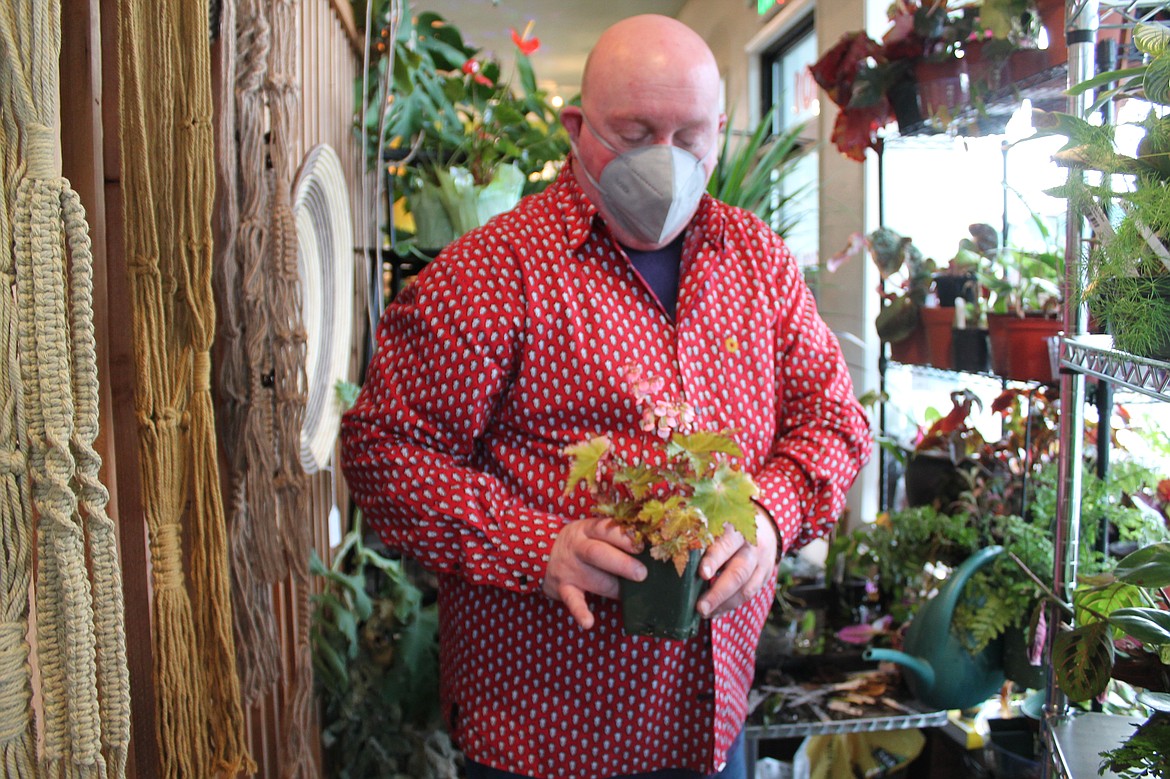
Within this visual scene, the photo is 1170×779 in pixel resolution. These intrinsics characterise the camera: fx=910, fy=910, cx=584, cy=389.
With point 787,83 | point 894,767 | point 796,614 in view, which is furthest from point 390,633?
point 787,83

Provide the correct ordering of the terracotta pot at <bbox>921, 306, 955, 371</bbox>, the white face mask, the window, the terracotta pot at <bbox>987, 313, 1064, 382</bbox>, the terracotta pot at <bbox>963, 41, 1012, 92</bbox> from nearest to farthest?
1. the white face mask
2. the terracotta pot at <bbox>987, 313, 1064, 382</bbox>
3. the terracotta pot at <bbox>963, 41, 1012, 92</bbox>
4. the terracotta pot at <bbox>921, 306, 955, 371</bbox>
5. the window

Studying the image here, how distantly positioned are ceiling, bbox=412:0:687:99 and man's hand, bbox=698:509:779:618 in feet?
11.2

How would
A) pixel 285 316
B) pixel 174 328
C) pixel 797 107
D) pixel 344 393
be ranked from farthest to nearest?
pixel 797 107 < pixel 344 393 < pixel 285 316 < pixel 174 328

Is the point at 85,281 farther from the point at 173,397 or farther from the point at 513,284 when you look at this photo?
the point at 513,284

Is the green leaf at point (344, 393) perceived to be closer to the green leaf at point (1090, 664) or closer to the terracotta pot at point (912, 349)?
the terracotta pot at point (912, 349)

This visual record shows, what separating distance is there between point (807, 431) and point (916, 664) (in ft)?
2.09

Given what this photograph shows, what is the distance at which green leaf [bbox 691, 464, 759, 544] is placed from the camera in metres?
0.93

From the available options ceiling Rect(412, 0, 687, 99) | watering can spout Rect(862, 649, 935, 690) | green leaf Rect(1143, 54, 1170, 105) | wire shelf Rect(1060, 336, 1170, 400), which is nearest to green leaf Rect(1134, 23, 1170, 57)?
green leaf Rect(1143, 54, 1170, 105)

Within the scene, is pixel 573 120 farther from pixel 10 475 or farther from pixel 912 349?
pixel 912 349

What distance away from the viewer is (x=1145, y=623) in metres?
0.79

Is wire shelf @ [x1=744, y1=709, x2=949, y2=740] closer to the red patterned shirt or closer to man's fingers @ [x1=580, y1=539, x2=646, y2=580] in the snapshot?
the red patterned shirt

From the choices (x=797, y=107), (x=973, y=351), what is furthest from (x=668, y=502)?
(x=797, y=107)

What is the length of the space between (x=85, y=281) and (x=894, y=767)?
5.83ft

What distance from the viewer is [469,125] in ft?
9.32
